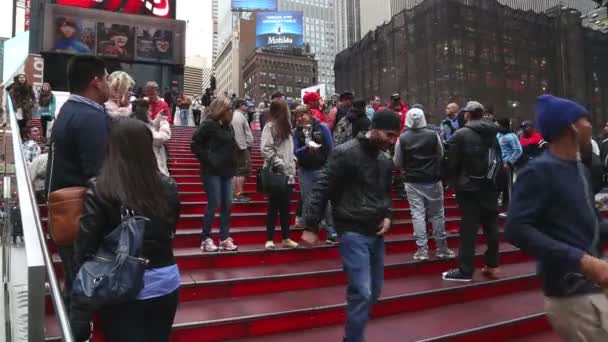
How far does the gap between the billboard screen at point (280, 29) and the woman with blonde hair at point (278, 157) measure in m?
60.1

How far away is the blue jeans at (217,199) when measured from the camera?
506cm

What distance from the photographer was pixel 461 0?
127 feet

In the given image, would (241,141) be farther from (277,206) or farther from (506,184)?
(506,184)

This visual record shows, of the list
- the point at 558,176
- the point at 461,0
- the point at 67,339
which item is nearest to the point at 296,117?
the point at 558,176

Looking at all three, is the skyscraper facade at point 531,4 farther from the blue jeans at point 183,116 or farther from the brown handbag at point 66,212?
the brown handbag at point 66,212

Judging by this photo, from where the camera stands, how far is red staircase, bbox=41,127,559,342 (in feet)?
12.2

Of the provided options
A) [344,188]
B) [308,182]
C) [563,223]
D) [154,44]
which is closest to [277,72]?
[154,44]

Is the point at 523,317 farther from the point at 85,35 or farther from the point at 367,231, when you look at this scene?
the point at 85,35

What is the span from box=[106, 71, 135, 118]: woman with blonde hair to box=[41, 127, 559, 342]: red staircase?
1.57 meters

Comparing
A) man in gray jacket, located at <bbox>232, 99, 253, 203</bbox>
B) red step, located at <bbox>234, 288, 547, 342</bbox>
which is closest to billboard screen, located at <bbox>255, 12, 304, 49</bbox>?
man in gray jacket, located at <bbox>232, 99, 253, 203</bbox>

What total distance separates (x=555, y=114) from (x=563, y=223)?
0.50m

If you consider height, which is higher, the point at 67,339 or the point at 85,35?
the point at 85,35

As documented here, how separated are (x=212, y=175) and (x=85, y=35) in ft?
84.1

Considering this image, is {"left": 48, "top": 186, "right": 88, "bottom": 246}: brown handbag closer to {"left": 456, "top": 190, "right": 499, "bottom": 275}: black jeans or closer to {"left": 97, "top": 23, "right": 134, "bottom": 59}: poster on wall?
{"left": 456, "top": 190, "right": 499, "bottom": 275}: black jeans
